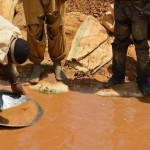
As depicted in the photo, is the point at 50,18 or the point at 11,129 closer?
the point at 11,129

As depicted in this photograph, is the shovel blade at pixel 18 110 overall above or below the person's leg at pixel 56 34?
below

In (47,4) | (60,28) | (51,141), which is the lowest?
(51,141)

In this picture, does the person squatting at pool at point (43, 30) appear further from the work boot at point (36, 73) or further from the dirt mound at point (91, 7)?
the dirt mound at point (91, 7)

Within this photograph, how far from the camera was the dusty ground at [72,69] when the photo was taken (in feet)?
19.0

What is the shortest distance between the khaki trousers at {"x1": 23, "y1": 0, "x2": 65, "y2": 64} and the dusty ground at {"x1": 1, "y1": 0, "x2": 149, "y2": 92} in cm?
32

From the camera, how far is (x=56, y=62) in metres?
5.85

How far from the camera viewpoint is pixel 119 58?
5469 mm

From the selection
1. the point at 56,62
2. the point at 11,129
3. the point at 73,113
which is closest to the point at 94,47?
the point at 56,62

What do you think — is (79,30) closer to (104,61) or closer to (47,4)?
(104,61)

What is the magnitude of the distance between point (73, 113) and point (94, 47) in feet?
5.74

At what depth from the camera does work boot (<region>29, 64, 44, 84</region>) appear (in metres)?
5.61

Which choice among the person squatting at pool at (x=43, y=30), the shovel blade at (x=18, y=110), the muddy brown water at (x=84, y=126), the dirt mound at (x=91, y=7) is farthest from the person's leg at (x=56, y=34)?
the dirt mound at (x=91, y=7)

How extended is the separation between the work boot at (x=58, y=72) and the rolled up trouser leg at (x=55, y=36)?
3.4 inches

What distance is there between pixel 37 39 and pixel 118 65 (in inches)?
47.4
